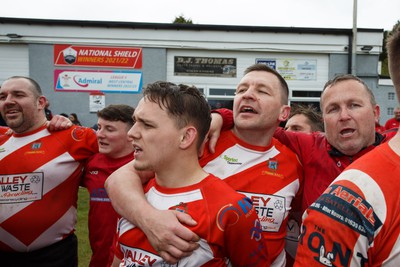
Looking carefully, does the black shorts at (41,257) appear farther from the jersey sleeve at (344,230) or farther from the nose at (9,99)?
the jersey sleeve at (344,230)

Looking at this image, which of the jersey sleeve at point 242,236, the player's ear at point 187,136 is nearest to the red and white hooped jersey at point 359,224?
the jersey sleeve at point 242,236

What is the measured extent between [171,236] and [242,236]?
1.11ft

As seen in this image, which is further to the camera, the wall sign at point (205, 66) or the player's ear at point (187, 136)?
the wall sign at point (205, 66)

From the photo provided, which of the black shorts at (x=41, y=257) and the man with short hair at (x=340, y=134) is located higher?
the man with short hair at (x=340, y=134)

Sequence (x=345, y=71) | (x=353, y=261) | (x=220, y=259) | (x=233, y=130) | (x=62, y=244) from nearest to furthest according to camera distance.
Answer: (x=353, y=261) → (x=220, y=259) → (x=233, y=130) → (x=62, y=244) → (x=345, y=71)

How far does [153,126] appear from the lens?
1748 mm

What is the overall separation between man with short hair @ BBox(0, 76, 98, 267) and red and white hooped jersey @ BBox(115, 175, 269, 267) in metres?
1.45

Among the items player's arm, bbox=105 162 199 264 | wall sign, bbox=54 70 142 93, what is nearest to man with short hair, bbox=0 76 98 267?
player's arm, bbox=105 162 199 264

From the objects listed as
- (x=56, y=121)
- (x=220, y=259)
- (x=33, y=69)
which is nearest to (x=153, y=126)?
(x=220, y=259)

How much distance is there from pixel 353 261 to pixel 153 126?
1019 mm

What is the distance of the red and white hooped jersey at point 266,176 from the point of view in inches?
82.6

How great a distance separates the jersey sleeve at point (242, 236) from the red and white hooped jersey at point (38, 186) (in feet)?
6.02

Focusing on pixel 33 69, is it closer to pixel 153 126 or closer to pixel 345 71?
pixel 345 71

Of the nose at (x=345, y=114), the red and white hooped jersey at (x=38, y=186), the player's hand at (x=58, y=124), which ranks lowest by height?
the red and white hooped jersey at (x=38, y=186)
